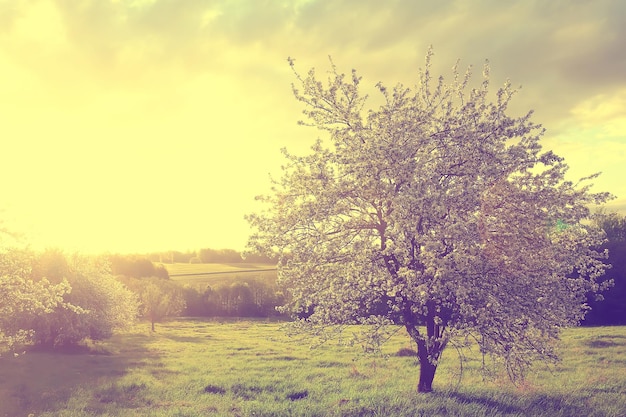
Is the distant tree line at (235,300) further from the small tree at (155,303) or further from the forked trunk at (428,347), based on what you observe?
the forked trunk at (428,347)

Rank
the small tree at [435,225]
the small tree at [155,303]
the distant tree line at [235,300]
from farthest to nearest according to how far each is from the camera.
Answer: the distant tree line at [235,300] → the small tree at [155,303] → the small tree at [435,225]

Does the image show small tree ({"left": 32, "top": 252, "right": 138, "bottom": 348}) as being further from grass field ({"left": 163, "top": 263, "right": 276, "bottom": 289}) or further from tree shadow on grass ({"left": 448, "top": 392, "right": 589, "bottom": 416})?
grass field ({"left": 163, "top": 263, "right": 276, "bottom": 289})

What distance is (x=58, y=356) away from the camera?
4553 cm

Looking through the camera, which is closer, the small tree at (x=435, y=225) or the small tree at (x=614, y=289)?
the small tree at (x=435, y=225)

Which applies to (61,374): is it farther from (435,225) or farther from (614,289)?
(614,289)

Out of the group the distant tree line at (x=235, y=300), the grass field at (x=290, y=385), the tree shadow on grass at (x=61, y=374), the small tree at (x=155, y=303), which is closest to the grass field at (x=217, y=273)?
the distant tree line at (x=235, y=300)

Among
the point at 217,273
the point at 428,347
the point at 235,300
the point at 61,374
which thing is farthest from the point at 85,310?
the point at 217,273

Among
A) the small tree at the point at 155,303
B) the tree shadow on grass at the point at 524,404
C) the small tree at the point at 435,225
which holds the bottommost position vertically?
the tree shadow on grass at the point at 524,404

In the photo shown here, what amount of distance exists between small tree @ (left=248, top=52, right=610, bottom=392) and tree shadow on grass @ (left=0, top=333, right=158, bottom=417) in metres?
14.1

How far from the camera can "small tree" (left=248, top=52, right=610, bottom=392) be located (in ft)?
60.4

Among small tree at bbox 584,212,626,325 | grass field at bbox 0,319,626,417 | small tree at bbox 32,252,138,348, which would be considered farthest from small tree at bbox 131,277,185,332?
small tree at bbox 584,212,626,325

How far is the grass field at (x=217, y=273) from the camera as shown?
116981 mm

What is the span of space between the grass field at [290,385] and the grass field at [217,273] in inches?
2529

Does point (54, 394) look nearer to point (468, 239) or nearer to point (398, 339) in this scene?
point (468, 239)
